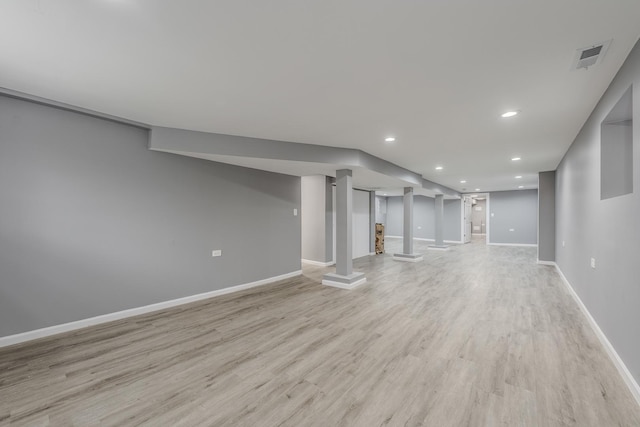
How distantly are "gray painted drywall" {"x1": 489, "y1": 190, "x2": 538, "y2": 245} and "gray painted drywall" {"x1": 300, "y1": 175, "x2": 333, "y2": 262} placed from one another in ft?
29.8

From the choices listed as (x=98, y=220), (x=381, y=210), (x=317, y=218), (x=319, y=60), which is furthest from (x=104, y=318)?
(x=381, y=210)

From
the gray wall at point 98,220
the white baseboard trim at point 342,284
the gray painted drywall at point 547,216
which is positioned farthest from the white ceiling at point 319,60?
the gray painted drywall at point 547,216

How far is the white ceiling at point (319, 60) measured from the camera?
1566mm

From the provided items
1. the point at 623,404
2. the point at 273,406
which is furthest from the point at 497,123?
the point at 273,406

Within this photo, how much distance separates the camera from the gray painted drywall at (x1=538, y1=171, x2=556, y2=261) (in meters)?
7.07

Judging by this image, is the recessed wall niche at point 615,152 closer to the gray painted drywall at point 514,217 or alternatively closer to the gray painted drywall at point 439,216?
the gray painted drywall at point 439,216

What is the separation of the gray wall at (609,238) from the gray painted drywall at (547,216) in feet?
11.7

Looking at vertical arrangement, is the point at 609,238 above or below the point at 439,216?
below

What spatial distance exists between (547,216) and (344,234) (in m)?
6.21

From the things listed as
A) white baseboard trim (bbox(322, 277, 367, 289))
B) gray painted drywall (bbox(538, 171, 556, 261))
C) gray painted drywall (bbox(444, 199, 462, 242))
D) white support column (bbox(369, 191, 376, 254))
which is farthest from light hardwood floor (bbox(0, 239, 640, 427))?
gray painted drywall (bbox(444, 199, 462, 242))

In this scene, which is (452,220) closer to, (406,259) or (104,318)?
(406,259)

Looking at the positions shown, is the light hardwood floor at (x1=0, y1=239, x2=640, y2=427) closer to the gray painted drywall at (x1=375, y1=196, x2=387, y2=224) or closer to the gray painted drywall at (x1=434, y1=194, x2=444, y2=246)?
the gray painted drywall at (x1=434, y1=194, x2=444, y2=246)

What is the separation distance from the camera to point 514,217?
448 inches

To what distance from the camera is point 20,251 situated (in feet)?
9.07
